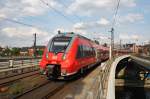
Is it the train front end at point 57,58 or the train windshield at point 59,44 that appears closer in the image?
the train front end at point 57,58

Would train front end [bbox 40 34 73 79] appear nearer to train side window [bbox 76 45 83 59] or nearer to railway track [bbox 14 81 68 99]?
train side window [bbox 76 45 83 59]

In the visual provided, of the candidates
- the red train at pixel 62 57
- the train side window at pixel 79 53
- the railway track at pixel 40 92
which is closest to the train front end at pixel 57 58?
the red train at pixel 62 57

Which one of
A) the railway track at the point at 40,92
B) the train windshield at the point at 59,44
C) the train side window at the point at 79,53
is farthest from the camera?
the train side window at the point at 79,53

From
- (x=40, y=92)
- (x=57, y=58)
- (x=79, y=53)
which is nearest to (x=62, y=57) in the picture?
(x=57, y=58)

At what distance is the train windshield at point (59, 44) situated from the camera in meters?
17.4

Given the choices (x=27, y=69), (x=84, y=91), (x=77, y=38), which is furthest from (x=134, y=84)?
(x=84, y=91)

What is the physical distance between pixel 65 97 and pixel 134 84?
29912mm

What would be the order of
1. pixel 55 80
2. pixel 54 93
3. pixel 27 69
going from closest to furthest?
pixel 54 93 → pixel 55 80 → pixel 27 69

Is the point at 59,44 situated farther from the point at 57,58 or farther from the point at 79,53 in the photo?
the point at 79,53

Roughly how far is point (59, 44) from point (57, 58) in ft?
4.19

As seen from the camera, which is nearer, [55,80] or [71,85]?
[71,85]

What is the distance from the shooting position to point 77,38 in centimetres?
1866

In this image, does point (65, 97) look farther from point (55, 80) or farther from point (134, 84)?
point (134, 84)

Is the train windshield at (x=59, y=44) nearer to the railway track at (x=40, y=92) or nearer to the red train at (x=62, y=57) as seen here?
the red train at (x=62, y=57)
